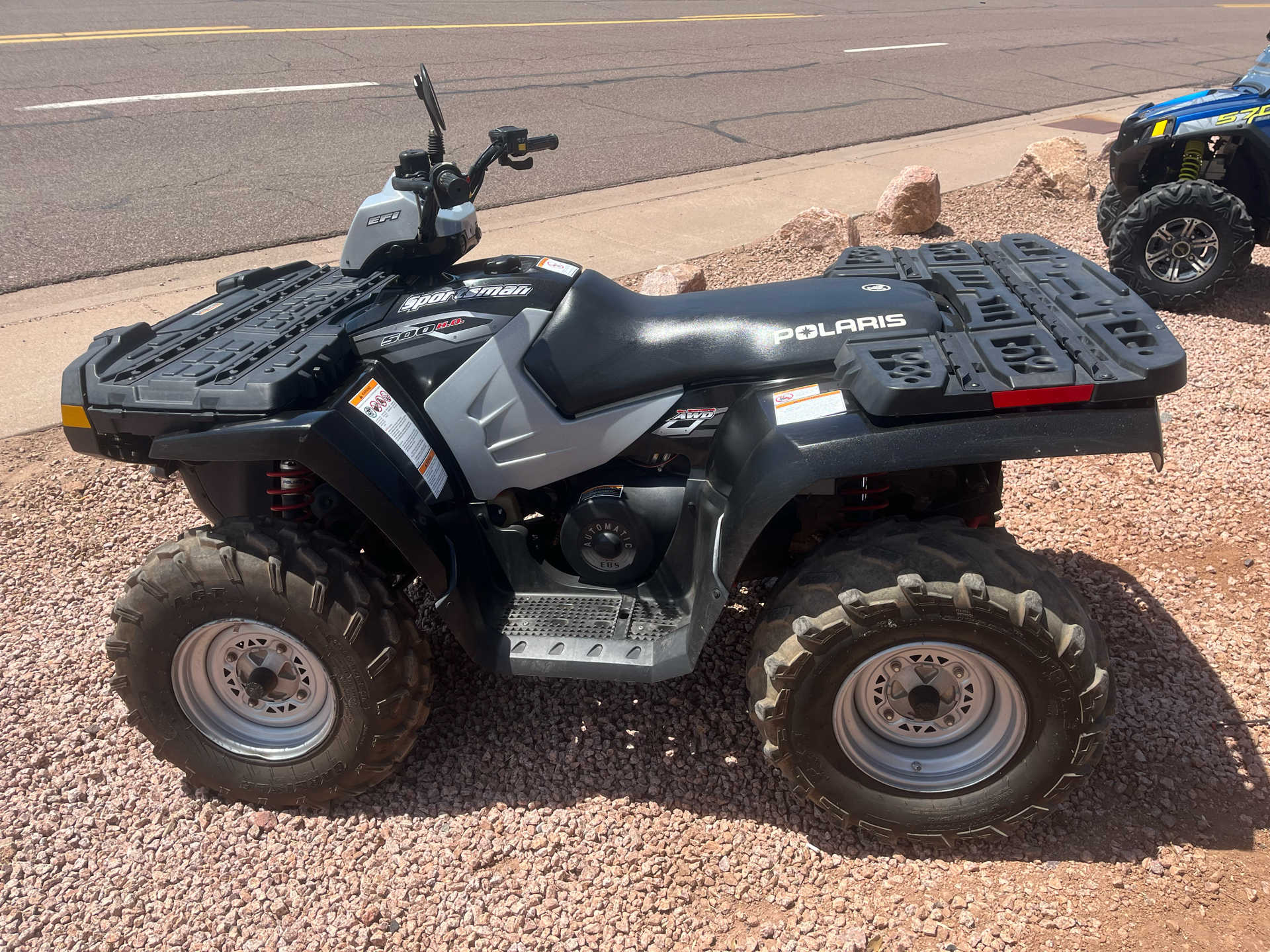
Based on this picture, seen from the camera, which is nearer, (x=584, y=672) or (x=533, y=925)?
(x=533, y=925)

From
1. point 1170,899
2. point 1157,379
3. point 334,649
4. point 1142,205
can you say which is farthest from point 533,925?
point 1142,205

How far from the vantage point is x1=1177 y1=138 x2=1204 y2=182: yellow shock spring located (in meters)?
6.23

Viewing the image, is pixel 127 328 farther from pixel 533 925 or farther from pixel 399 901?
pixel 533 925

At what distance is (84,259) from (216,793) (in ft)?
17.2

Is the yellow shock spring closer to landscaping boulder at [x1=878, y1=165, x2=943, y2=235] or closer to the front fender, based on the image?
landscaping boulder at [x1=878, y1=165, x2=943, y2=235]

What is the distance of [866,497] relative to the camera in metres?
2.82

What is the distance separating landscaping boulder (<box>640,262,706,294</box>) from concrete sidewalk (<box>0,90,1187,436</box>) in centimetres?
73

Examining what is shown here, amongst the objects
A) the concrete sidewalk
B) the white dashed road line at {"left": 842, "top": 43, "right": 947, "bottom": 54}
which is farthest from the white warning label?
the white dashed road line at {"left": 842, "top": 43, "right": 947, "bottom": 54}

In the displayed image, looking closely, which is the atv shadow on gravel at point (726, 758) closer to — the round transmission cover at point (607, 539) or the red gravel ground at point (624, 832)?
the red gravel ground at point (624, 832)

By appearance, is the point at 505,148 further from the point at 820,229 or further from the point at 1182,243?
the point at 1182,243

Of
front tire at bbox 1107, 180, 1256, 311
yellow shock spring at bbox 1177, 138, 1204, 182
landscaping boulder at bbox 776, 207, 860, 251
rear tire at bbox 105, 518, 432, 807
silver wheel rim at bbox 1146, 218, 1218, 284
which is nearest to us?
rear tire at bbox 105, 518, 432, 807

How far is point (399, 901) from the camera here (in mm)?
2592

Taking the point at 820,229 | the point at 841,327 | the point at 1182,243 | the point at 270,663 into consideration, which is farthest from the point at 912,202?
the point at 270,663

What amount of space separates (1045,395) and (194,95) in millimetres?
11150
